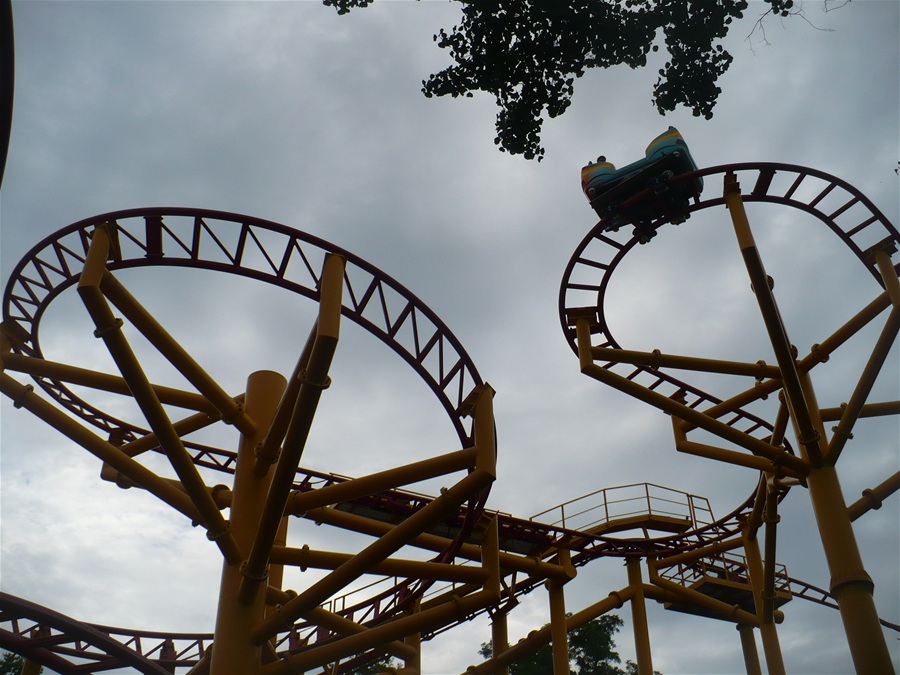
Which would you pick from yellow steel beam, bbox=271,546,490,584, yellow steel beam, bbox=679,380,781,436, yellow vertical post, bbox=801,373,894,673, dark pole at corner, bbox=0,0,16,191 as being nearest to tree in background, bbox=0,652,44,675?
yellow steel beam, bbox=271,546,490,584

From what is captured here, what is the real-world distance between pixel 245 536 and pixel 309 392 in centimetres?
276

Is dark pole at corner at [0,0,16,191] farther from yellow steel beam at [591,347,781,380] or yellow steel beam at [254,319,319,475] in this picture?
yellow steel beam at [591,347,781,380]

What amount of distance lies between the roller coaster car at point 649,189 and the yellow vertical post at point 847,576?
348 cm

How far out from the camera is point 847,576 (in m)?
7.82

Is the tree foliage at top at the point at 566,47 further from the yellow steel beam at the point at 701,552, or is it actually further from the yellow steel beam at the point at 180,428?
the yellow steel beam at the point at 701,552

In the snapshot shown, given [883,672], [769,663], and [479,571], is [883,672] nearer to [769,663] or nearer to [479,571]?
[479,571]

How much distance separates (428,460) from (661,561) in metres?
10.8

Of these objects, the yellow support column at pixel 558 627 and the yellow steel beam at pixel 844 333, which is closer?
the yellow steel beam at pixel 844 333

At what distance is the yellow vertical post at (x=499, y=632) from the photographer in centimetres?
1523

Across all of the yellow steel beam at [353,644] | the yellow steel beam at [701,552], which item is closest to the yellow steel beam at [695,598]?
the yellow steel beam at [701,552]

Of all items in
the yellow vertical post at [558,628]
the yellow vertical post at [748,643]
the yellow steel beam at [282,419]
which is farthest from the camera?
the yellow vertical post at [748,643]

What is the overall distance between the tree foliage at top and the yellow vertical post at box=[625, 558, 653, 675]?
36.4ft

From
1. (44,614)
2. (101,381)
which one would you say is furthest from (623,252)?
(44,614)

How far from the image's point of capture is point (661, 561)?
52.1 ft
